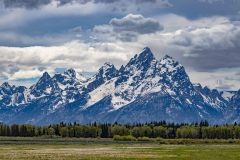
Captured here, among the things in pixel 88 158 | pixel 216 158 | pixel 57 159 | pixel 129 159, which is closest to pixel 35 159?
pixel 57 159

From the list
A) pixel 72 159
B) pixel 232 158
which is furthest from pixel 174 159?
pixel 72 159

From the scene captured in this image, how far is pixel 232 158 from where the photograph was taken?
9362 centimetres

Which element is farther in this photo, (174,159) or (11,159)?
(174,159)

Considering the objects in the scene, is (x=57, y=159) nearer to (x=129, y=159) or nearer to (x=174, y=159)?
(x=129, y=159)

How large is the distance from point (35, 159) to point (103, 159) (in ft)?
37.6

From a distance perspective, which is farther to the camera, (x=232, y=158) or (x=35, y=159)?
(x=232, y=158)

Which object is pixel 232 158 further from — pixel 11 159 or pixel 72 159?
pixel 11 159

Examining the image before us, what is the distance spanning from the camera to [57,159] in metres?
87.8

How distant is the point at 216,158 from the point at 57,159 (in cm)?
2858

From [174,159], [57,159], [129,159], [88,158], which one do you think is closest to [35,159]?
[57,159]

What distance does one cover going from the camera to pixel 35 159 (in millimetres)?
88000

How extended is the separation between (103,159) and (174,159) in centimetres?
1259

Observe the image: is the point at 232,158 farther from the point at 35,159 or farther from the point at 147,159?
the point at 35,159

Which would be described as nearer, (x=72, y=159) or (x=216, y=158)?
(x=72, y=159)
